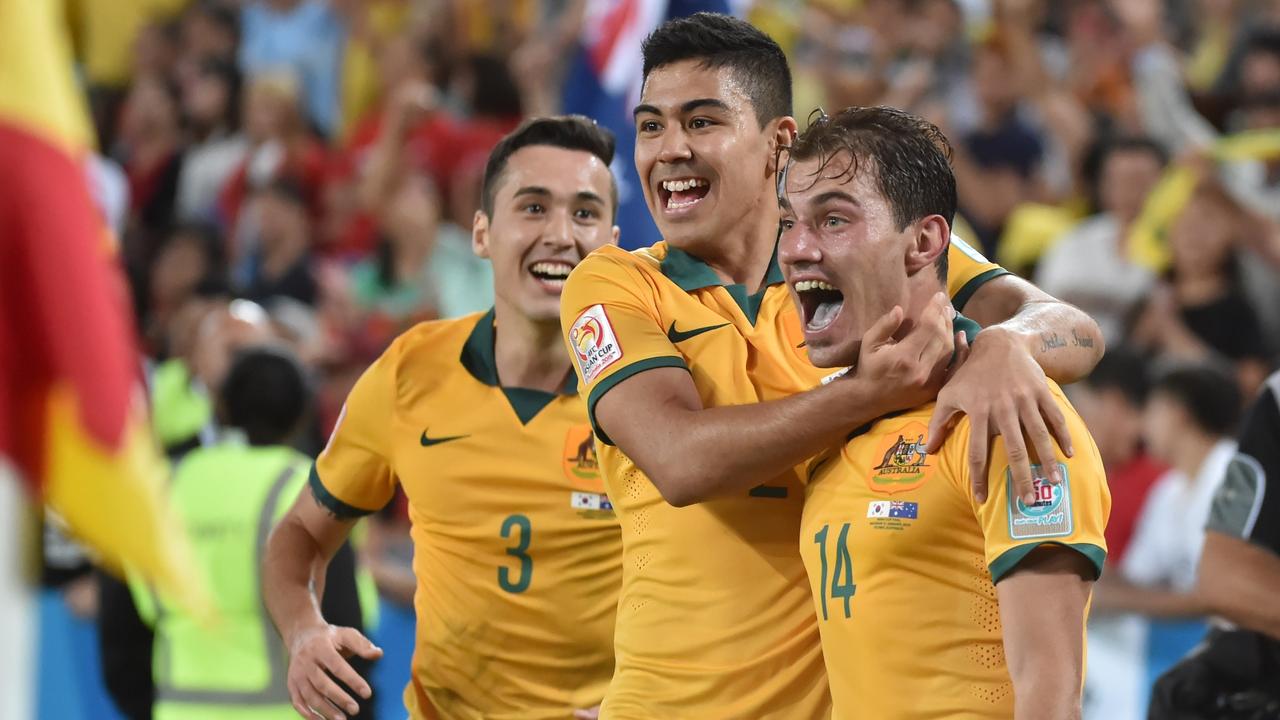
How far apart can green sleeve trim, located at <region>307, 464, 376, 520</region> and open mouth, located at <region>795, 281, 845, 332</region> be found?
73.3 inches

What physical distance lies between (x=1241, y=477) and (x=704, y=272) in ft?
5.71

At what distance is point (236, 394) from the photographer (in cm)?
599

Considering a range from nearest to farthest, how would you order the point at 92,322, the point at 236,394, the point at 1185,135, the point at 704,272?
the point at 92,322, the point at 704,272, the point at 236,394, the point at 1185,135

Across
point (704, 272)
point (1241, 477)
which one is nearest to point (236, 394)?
point (704, 272)

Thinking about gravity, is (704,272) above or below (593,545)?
above

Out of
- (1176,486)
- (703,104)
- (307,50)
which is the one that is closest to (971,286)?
(703,104)

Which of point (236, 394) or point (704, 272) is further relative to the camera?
point (236, 394)

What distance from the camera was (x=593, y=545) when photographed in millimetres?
4547

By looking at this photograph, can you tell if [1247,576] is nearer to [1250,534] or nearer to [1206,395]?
[1250,534]

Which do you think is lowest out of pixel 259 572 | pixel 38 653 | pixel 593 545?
pixel 38 653

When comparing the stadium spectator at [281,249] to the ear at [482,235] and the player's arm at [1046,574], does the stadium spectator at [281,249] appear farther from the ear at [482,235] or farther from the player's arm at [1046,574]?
the player's arm at [1046,574]

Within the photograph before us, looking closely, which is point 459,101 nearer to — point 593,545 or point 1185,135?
point 1185,135

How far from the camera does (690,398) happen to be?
3586mm

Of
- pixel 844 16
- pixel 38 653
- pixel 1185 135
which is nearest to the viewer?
pixel 38 653
